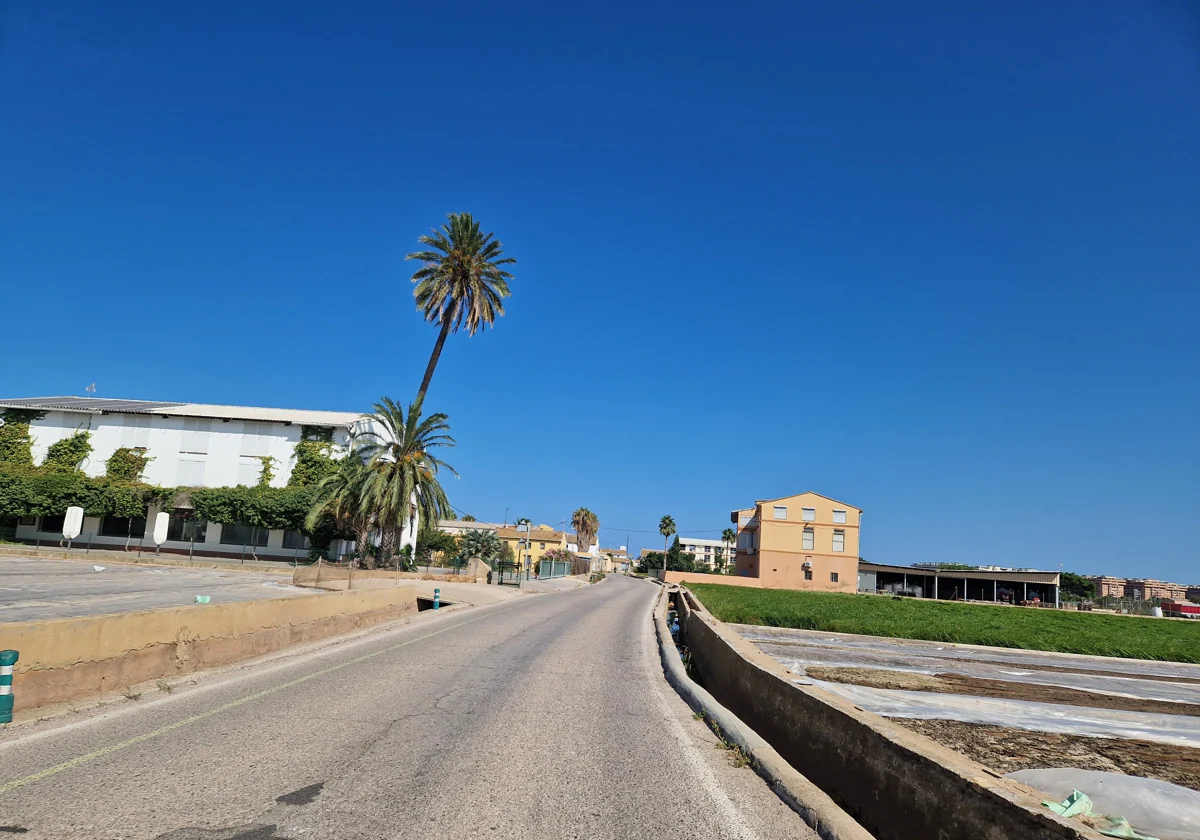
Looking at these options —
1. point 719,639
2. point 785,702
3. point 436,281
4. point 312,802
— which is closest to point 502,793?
point 312,802

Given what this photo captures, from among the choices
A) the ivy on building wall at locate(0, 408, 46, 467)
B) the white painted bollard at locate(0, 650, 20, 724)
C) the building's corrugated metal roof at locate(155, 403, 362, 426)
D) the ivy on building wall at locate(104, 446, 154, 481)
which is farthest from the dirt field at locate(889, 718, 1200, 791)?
the ivy on building wall at locate(0, 408, 46, 467)

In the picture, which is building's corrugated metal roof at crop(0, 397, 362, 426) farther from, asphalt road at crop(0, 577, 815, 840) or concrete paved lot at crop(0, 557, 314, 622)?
asphalt road at crop(0, 577, 815, 840)

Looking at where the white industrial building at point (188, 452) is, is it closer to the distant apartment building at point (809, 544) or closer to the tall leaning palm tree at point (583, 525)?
the distant apartment building at point (809, 544)

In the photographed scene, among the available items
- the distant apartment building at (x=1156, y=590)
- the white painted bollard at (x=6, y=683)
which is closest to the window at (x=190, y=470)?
the white painted bollard at (x=6, y=683)

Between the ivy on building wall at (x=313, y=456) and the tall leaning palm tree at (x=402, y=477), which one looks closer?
the tall leaning palm tree at (x=402, y=477)

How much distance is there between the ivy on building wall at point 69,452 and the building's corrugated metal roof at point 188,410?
2.08 m

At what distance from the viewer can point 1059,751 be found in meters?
8.60

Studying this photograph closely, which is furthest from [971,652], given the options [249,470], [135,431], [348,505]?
[135,431]

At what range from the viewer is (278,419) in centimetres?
5366

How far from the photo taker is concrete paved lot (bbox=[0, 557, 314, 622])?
17609 millimetres

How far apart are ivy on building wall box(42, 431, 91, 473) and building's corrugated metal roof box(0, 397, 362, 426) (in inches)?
82.1

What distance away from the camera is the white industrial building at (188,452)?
5141cm

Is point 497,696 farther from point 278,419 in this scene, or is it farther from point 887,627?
point 278,419

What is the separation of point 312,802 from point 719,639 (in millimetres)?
8761
